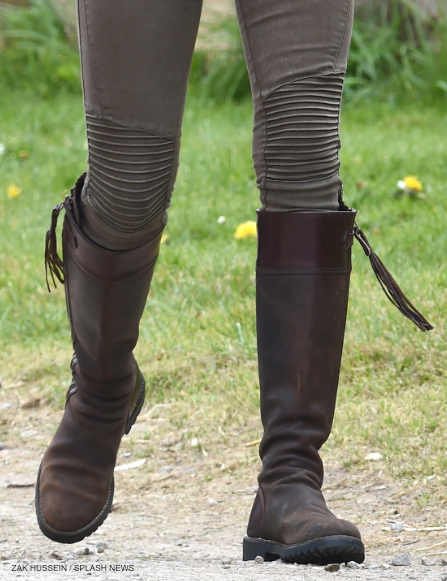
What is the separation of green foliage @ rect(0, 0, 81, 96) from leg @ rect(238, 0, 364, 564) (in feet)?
19.6

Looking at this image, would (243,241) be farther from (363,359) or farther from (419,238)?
(363,359)

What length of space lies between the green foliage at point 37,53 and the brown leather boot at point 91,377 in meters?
5.83

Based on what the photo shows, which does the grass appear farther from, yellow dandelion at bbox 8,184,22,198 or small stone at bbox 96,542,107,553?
small stone at bbox 96,542,107,553

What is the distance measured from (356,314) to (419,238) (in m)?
0.83

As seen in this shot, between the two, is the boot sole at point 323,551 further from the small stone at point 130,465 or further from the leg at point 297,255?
the small stone at point 130,465

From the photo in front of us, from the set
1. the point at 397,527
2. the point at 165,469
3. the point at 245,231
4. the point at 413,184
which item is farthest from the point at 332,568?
the point at 413,184

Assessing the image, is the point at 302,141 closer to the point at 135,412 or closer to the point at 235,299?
the point at 135,412

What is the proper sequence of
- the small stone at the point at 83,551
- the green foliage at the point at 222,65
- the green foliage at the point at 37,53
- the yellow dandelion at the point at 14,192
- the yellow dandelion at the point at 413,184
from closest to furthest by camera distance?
the small stone at the point at 83,551
the yellow dandelion at the point at 413,184
the yellow dandelion at the point at 14,192
the green foliage at the point at 222,65
the green foliage at the point at 37,53

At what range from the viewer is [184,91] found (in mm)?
1798

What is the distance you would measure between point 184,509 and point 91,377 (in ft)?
2.18

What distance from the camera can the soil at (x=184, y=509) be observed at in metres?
1.77

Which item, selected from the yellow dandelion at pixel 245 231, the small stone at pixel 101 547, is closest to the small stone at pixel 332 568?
the small stone at pixel 101 547

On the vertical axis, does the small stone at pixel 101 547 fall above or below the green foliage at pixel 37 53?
below

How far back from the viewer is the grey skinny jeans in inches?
66.9
